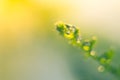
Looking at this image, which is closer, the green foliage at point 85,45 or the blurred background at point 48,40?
the green foliage at point 85,45

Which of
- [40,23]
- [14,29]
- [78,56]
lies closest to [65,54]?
[78,56]

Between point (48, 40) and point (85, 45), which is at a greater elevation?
point (48, 40)

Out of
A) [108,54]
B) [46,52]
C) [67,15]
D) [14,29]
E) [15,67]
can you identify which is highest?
[67,15]

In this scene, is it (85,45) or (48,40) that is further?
(48,40)

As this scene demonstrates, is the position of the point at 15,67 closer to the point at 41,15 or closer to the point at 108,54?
the point at 41,15

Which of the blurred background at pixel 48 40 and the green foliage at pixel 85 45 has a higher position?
the blurred background at pixel 48 40

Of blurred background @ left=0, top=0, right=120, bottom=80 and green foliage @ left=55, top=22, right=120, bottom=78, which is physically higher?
blurred background @ left=0, top=0, right=120, bottom=80

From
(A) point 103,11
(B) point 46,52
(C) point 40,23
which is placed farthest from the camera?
(A) point 103,11

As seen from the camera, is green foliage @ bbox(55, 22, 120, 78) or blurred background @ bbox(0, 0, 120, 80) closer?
green foliage @ bbox(55, 22, 120, 78)
